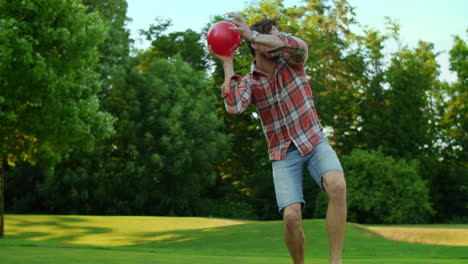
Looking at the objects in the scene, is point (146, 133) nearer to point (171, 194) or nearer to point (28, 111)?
point (171, 194)

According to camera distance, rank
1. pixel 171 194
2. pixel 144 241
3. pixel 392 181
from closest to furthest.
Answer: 1. pixel 144 241
2. pixel 392 181
3. pixel 171 194

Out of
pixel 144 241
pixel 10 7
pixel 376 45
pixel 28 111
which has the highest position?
pixel 376 45

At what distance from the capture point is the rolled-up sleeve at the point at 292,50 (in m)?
4.60

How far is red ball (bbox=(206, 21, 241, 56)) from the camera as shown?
16.1 ft

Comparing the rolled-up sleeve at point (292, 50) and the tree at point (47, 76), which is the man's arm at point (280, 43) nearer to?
the rolled-up sleeve at point (292, 50)

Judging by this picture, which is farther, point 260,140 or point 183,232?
point 260,140

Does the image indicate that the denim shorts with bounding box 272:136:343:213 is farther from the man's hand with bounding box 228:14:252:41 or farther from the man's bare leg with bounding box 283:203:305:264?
the man's hand with bounding box 228:14:252:41

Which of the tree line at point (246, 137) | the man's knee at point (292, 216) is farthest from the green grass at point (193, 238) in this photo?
the man's knee at point (292, 216)

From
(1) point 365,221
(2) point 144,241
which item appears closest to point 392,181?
(1) point 365,221

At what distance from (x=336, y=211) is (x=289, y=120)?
81cm

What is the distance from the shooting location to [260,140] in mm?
34438

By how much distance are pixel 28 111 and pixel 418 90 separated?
2200 centimetres

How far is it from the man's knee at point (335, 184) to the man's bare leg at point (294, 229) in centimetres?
35

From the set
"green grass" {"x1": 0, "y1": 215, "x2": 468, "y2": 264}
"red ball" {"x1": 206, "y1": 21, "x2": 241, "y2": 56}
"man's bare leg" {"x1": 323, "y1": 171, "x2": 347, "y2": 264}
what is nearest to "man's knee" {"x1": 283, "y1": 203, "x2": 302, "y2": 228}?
"man's bare leg" {"x1": 323, "y1": 171, "x2": 347, "y2": 264}
